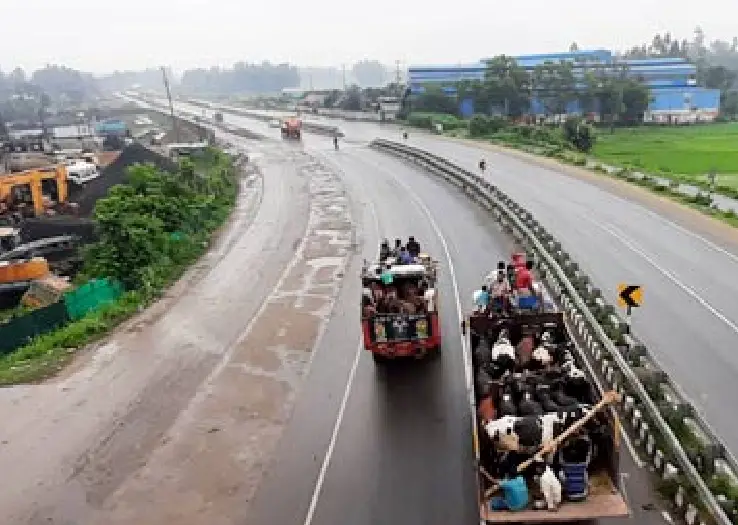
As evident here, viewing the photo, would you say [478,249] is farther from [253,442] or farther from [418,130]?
[418,130]

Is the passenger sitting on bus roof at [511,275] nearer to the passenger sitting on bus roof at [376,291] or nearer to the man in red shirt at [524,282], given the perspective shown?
the man in red shirt at [524,282]

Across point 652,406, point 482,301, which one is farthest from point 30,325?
point 652,406

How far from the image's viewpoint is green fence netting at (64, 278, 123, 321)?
22.5 metres

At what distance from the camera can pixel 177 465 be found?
44.6 feet

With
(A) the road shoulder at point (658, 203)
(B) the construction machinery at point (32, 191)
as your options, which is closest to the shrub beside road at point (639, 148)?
(A) the road shoulder at point (658, 203)

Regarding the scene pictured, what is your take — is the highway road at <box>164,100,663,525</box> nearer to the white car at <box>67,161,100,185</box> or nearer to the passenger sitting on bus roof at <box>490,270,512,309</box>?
the passenger sitting on bus roof at <box>490,270,512,309</box>

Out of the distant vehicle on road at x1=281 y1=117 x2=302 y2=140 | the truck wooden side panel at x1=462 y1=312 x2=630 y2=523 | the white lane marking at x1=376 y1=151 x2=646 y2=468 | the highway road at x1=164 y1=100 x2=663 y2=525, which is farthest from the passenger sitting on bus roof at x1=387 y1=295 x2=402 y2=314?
the distant vehicle on road at x1=281 y1=117 x2=302 y2=140

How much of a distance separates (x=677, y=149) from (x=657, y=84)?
3725 cm

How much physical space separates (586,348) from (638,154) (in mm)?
46780

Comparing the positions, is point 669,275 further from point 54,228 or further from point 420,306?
point 54,228

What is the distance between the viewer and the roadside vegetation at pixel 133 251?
65.7 ft

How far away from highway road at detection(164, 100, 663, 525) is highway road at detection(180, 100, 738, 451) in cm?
454

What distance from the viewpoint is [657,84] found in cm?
9500

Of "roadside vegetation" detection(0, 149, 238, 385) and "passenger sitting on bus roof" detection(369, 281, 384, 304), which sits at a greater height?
"passenger sitting on bus roof" detection(369, 281, 384, 304)
